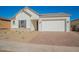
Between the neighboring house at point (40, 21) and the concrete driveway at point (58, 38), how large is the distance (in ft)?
0.52

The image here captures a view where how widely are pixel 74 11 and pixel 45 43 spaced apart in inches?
53.2

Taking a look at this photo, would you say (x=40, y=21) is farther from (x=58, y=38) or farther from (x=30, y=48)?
(x=30, y=48)

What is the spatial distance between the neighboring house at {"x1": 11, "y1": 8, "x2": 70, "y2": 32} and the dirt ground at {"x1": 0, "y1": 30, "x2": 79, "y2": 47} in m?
0.16

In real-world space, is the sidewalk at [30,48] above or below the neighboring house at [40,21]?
below

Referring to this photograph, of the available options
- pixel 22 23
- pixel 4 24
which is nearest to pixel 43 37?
pixel 22 23

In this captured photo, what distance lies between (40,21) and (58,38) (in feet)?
2.66

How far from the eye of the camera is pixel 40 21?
624 cm

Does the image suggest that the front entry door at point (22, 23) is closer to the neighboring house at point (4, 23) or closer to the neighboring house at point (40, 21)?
the neighboring house at point (40, 21)

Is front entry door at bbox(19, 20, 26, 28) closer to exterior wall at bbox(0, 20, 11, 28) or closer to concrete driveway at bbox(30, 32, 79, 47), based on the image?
exterior wall at bbox(0, 20, 11, 28)

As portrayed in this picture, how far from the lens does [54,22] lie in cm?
612

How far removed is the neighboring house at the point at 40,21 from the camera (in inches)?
238

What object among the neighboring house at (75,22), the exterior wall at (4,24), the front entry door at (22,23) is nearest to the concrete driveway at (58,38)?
the neighboring house at (75,22)
